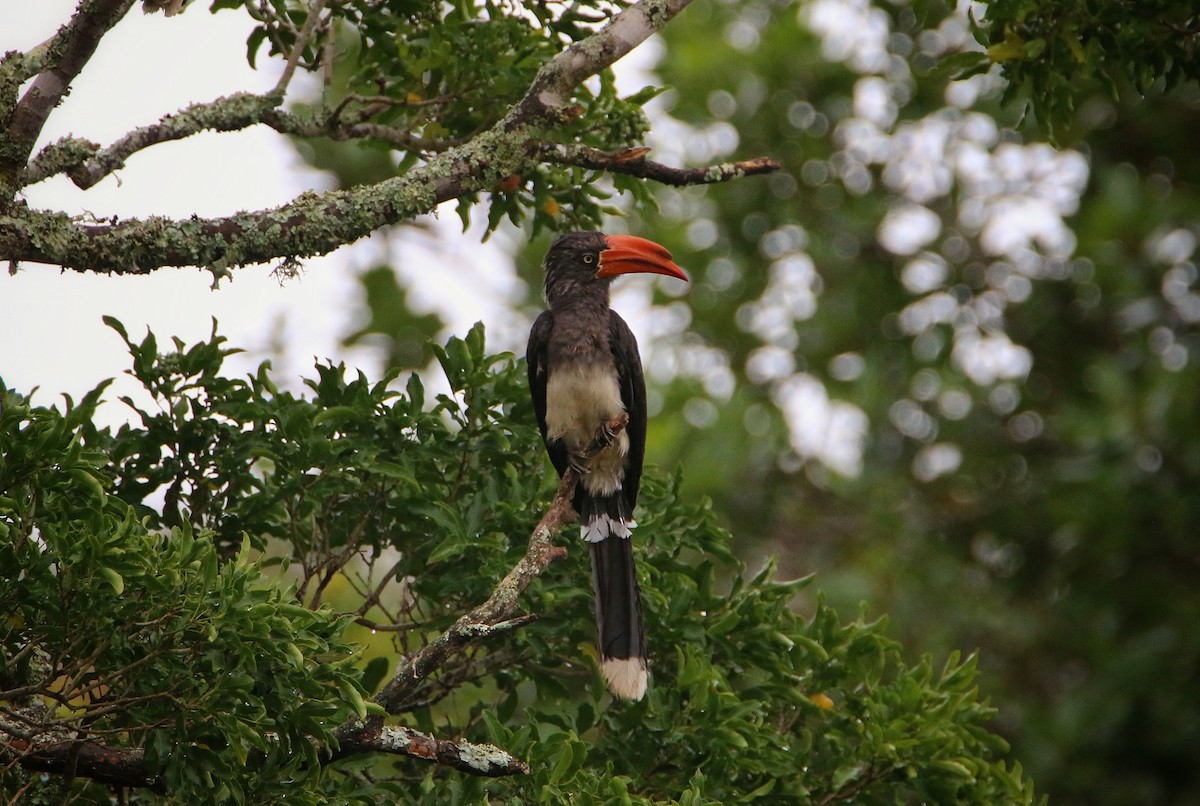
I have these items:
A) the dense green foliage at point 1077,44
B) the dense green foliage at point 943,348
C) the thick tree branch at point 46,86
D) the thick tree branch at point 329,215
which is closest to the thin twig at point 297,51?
the thick tree branch at point 329,215

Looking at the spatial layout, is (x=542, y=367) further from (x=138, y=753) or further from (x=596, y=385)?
(x=138, y=753)

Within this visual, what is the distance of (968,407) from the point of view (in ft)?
27.0

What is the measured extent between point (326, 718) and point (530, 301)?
6.09 metres

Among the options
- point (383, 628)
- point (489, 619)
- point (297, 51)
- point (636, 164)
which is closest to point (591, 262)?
point (636, 164)

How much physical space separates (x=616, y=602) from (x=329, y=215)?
1.41 meters

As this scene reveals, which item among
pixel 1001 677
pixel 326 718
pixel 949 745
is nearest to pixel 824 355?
pixel 1001 677

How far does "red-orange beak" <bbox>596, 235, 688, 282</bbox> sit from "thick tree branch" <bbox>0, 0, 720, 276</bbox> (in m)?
1.14

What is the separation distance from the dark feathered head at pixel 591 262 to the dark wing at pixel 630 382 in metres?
0.15

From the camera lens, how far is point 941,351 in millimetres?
8094

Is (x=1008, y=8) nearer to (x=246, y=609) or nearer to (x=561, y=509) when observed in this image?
(x=561, y=509)

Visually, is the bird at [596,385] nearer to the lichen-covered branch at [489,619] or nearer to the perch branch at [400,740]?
the lichen-covered branch at [489,619]

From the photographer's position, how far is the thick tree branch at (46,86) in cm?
312

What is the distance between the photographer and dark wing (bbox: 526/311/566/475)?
4.62 meters

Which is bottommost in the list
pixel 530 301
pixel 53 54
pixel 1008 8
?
pixel 53 54
